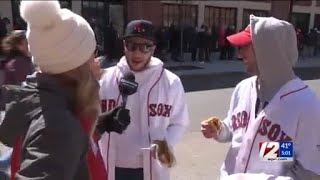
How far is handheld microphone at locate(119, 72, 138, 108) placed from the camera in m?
2.66

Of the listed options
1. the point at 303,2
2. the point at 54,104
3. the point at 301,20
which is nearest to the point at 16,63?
the point at 54,104

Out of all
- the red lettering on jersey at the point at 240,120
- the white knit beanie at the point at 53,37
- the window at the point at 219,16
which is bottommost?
the window at the point at 219,16

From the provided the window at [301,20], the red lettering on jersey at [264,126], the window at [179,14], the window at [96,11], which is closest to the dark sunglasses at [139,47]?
the red lettering on jersey at [264,126]

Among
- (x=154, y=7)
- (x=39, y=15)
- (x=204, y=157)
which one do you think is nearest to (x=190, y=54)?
(x=154, y=7)

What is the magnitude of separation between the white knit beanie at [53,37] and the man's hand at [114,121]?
0.70 meters

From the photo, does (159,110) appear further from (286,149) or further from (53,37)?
(53,37)

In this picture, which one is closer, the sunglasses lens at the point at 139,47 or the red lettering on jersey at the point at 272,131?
the red lettering on jersey at the point at 272,131

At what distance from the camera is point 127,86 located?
2660 mm

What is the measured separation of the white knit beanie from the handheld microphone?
1.03 meters

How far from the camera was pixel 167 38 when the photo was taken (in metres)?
18.5

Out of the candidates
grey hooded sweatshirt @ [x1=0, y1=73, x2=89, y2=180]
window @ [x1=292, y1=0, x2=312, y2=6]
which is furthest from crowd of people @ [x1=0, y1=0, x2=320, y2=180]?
window @ [x1=292, y1=0, x2=312, y2=6]

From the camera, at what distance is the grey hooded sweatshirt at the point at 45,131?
56.3 inches

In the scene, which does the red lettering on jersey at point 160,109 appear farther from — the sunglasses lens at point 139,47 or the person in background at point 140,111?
the sunglasses lens at point 139,47

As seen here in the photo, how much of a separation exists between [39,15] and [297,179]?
1.42 metres
